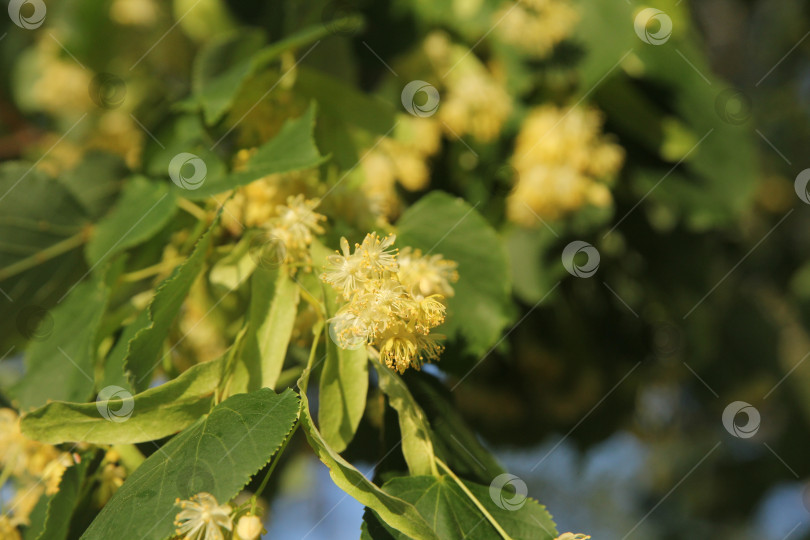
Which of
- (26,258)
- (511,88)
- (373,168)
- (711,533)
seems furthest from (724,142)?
(711,533)

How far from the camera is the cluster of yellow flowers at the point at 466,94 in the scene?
5.06 feet

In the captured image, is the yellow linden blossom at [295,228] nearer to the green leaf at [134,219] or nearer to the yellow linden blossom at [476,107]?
the green leaf at [134,219]

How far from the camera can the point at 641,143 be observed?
1.65m

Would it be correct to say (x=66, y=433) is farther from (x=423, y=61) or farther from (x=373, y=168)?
(x=423, y=61)

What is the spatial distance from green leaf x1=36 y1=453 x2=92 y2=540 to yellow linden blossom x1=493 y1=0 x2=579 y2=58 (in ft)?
3.82

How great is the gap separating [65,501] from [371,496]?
0.42 meters

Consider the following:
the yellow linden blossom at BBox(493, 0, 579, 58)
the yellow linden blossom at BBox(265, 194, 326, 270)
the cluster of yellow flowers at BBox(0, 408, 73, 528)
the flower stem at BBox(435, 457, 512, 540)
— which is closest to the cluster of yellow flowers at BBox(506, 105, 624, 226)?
the yellow linden blossom at BBox(493, 0, 579, 58)

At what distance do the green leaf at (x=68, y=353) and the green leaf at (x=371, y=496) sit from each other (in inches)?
14.8

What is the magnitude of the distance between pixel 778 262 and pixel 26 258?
102 inches

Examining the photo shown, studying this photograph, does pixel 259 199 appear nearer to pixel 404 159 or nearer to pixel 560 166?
pixel 404 159

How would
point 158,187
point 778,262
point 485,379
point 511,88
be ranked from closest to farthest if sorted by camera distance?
point 158,187, point 511,88, point 485,379, point 778,262

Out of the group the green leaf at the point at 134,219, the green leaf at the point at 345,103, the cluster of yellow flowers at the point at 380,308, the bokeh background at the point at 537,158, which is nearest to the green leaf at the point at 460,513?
the cluster of yellow flowers at the point at 380,308

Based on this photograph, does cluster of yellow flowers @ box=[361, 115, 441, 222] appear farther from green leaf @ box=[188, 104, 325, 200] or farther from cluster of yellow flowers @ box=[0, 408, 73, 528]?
cluster of yellow flowers @ box=[0, 408, 73, 528]

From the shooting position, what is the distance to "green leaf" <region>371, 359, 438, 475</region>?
0.82 metres
